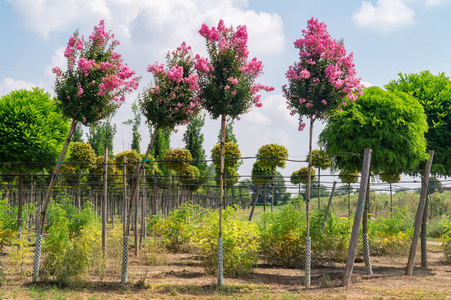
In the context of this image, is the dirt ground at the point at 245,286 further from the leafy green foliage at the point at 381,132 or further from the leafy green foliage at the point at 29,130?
the leafy green foliage at the point at 29,130

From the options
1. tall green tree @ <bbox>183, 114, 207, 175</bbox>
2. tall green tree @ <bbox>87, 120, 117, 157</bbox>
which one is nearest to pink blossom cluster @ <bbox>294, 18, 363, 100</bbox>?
tall green tree @ <bbox>183, 114, 207, 175</bbox>

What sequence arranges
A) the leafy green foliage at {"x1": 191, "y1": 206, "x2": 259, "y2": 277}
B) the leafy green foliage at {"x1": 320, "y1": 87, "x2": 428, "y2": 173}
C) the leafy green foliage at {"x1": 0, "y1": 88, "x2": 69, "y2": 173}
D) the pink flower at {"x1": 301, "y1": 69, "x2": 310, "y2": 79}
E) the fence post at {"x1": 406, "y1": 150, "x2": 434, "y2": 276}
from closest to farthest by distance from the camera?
1. the pink flower at {"x1": 301, "y1": 69, "x2": 310, "y2": 79}
2. the leafy green foliage at {"x1": 191, "y1": 206, "x2": 259, "y2": 277}
3. the fence post at {"x1": 406, "y1": 150, "x2": 434, "y2": 276}
4. the leafy green foliage at {"x1": 320, "y1": 87, "x2": 428, "y2": 173}
5. the leafy green foliage at {"x1": 0, "y1": 88, "x2": 69, "y2": 173}

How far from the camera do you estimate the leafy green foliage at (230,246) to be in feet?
29.3

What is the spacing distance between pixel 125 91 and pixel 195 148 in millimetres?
13287

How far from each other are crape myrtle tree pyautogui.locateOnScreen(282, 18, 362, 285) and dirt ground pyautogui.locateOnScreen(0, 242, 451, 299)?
3.72 feet

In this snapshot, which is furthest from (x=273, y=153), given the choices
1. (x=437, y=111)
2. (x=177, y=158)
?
(x=437, y=111)

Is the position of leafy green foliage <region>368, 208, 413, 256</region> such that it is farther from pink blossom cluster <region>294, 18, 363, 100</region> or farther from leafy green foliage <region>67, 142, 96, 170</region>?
leafy green foliage <region>67, 142, 96, 170</region>

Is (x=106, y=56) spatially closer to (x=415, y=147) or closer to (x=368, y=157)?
(x=368, y=157)

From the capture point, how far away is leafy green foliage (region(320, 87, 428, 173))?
10133 mm

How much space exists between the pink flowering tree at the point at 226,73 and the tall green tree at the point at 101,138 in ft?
61.1

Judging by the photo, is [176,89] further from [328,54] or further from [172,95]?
[328,54]

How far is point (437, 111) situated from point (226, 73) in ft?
22.9

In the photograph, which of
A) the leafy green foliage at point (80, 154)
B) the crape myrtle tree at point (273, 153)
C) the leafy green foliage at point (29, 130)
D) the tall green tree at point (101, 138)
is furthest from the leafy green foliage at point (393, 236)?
the tall green tree at point (101, 138)

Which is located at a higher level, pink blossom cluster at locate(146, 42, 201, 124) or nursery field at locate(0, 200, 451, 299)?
→ pink blossom cluster at locate(146, 42, 201, 124)
